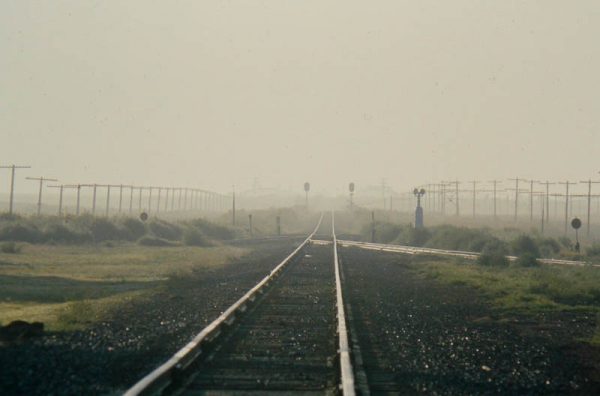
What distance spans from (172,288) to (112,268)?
29.7 feet

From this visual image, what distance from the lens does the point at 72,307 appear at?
14711 millimetres

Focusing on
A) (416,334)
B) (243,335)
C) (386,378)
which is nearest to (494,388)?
(386,378)

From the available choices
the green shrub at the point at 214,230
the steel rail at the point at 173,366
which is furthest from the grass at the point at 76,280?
the green shrub at the point at 214,230

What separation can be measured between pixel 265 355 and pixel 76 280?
49.8 ft

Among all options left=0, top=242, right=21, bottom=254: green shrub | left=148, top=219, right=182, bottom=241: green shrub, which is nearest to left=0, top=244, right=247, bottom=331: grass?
left=0, top=242, right=21, bottom=254: green shrub

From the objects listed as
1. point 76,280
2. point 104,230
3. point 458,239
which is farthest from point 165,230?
point 76,280

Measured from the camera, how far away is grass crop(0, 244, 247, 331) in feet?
48.3

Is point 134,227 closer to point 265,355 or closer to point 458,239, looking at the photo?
point 458,239

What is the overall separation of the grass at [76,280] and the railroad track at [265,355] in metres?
3.27

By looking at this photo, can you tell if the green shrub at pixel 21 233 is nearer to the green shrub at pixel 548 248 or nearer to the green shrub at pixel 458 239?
the green shrub at pixel 458 239

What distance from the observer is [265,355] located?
977 centimetres

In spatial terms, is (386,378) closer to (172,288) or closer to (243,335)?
(243,335)

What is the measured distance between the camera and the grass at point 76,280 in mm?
14719

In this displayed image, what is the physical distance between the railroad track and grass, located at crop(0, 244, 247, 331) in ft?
10.7
